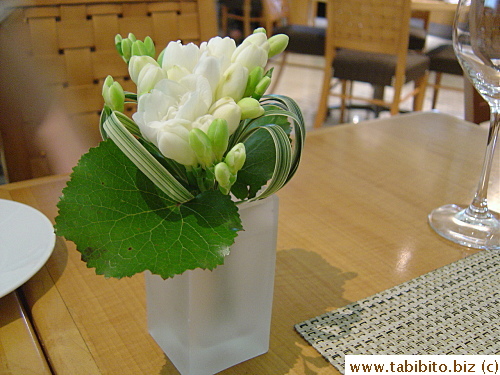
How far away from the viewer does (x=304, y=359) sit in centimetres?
45

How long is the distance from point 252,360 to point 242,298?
0.21 feet

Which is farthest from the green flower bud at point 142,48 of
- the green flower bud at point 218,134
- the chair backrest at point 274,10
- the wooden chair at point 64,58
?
the chair backrest at point 274,10

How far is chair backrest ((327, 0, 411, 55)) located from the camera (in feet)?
7.80

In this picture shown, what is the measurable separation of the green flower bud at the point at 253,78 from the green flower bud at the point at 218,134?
2.0 inches

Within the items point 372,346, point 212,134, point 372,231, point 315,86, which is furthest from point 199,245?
point 315,86

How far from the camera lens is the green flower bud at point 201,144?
33 cm

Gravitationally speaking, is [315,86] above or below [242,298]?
below

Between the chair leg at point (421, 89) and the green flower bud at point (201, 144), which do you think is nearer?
the green flower bud at point (201, 144)

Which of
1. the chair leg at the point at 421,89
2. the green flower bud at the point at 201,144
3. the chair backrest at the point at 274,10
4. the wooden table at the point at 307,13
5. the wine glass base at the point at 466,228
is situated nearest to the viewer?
the green flower bud at the point at 201,144

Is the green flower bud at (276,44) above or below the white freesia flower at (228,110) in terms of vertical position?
above

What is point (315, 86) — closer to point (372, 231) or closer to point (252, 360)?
point (372, 231)

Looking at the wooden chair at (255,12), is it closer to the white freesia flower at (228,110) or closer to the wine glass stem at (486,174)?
the wine glass stem at (486,174)

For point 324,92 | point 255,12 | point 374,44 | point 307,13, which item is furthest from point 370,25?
point 255,12

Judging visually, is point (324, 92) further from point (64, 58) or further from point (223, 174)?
point (223, 174)
